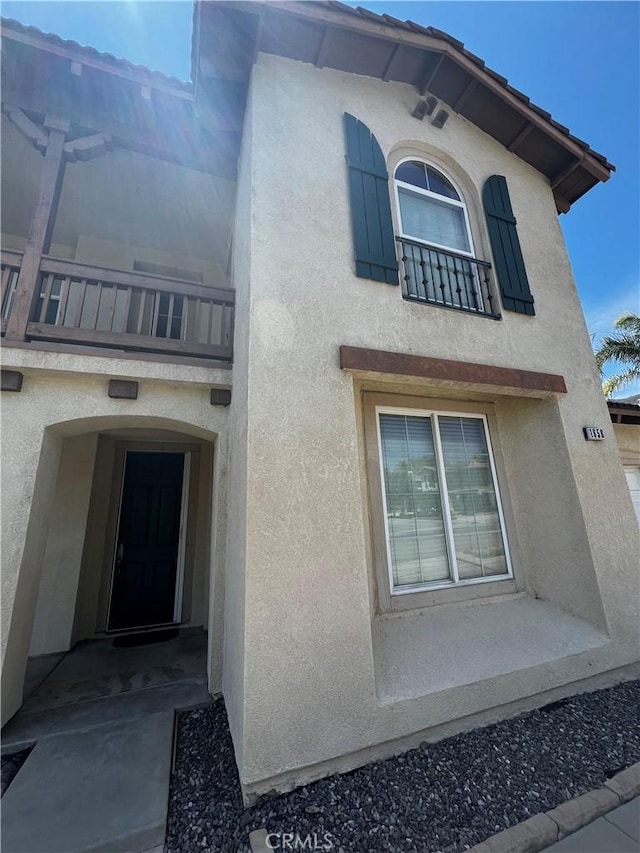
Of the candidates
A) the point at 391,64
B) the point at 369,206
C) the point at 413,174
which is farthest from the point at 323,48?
the point at 369,206

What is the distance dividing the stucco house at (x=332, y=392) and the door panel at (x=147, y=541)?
0.06 metres

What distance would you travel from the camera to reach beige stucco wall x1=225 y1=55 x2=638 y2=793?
105 inches

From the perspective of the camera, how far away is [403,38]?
439 centimetres

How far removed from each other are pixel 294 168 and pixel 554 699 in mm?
6325

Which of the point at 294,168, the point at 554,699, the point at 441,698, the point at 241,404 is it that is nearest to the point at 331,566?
the point at 441,698

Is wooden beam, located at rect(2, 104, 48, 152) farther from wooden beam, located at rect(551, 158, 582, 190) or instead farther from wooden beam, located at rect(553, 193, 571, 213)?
wooden beam, located at rect(553, 193, 571, 213)

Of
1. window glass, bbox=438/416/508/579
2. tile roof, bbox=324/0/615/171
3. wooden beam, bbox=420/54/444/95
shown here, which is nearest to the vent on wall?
tile roof, bbox=324/0/615/171

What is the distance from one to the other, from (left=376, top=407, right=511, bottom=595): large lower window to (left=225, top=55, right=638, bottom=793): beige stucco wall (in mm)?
315

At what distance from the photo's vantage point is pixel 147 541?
19.6ft

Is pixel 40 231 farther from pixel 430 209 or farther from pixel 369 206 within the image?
pixel 430 209

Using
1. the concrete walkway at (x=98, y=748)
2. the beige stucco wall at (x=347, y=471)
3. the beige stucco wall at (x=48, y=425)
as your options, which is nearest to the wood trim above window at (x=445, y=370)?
the beige stucco wall at (x=347, y=471)

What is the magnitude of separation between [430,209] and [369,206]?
136 cm

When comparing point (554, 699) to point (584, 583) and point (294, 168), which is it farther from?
point (294, 168)

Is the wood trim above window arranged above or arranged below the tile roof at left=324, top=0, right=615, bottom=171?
below
